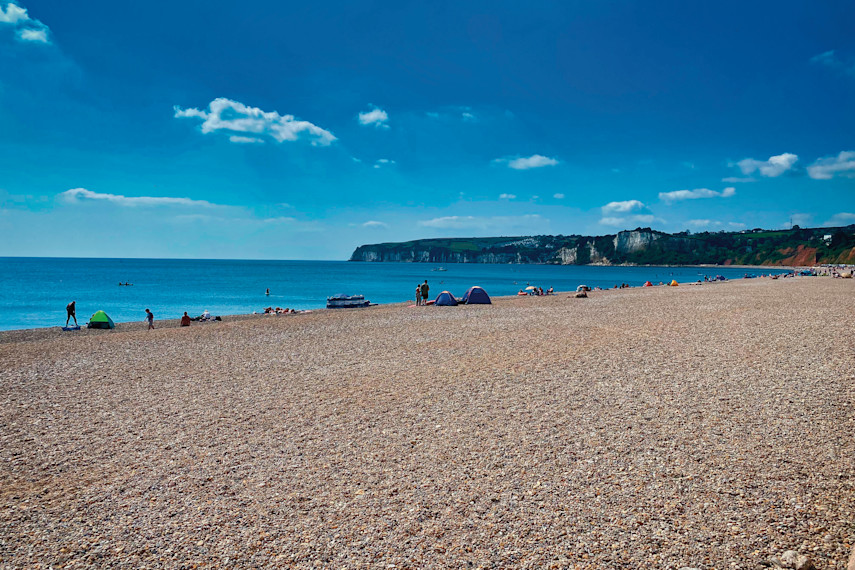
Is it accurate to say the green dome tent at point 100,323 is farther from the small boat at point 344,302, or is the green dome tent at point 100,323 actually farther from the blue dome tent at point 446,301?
the blue dome tent at point 446,301

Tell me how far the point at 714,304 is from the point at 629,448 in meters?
24.3

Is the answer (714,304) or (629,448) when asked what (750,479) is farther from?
(714,304)

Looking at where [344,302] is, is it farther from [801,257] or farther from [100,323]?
[801,257]

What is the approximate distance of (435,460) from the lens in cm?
676

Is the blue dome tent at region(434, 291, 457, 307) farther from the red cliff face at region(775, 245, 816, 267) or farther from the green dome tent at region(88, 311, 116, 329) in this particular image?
the red cliff face at region(775, 245, 816, 267)

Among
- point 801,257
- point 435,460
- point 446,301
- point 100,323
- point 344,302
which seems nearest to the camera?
point 435,460

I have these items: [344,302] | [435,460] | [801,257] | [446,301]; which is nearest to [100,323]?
[344,302]

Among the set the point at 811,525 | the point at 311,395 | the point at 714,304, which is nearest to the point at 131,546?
the point at 311,395

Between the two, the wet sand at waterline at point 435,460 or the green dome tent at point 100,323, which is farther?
the green dome tent at point 100,323

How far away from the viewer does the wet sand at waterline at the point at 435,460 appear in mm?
4797

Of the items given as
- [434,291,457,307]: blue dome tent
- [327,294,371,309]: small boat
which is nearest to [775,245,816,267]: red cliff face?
[434,291,457,307]: blue dome tent

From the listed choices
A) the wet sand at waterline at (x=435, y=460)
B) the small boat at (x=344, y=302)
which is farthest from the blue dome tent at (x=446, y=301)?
the wet sand at waterline at (x=435, y=460)

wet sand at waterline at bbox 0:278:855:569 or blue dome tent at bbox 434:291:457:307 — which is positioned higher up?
blue dome tent at bbox 434:291:457:307

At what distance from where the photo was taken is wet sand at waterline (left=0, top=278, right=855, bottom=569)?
4.80 meters
